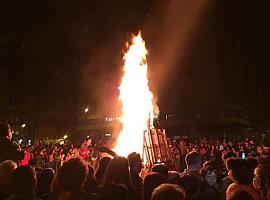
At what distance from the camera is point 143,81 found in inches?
589

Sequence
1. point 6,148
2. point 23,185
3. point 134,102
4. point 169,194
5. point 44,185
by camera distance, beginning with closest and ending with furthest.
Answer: point 169,194
point 23,185
point 44,185
point 6,148
point 134,102

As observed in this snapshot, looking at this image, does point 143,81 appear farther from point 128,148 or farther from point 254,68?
point 254,68

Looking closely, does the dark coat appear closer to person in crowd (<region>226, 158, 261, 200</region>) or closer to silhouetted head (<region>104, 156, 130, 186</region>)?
silhouetted head (<region>104, 156, 130, 186</region>)

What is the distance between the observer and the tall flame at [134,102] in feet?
44.2

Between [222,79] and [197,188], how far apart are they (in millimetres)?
42006

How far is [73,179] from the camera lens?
3818 mm

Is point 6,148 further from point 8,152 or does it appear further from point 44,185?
point 44,185

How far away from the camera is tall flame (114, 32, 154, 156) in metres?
13.5

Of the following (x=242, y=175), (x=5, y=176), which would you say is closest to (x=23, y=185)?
(x=5, y=176)

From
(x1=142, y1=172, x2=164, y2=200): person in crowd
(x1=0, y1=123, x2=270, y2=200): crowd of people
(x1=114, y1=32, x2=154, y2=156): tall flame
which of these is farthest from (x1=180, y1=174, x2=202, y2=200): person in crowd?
(x1=114, y1=32, x2=154, y2=156): tall flame

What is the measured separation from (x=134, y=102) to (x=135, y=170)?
9113 mm

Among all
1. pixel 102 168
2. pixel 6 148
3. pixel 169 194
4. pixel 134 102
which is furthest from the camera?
pixel 134 102

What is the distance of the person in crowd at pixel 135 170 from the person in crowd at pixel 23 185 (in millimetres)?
1430

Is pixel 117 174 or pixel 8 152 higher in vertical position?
pixel 8 152
